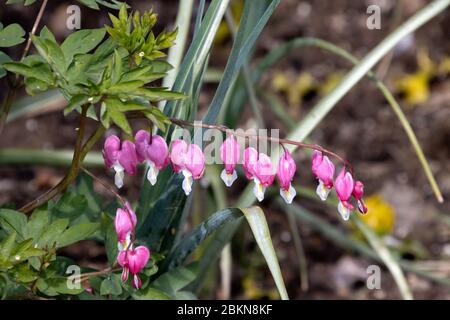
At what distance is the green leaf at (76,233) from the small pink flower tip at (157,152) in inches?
5.8

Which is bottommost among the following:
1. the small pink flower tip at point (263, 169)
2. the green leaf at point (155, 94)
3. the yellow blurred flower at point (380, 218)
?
the small pink flower tip at point (263, 169)

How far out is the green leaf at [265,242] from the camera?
51.1 inches

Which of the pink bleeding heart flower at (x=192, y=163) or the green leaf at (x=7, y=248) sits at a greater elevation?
the pink bleeding heart flower at (x=192, y=163)

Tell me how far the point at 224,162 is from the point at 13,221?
34 centimetres

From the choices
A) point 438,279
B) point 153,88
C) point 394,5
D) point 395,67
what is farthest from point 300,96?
point 153,88

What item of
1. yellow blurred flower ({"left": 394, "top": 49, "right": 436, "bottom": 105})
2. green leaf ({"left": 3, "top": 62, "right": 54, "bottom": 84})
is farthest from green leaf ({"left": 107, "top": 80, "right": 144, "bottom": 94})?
yellow blurred flower ({"left": 394, "top": 49, "right": 436, "bottom": 105})

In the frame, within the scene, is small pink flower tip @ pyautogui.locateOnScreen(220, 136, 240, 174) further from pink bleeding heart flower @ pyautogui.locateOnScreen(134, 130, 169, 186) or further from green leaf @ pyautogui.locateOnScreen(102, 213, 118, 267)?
green leaf @ pyautogui.locateOnScreen(102, 213, 118, 267)

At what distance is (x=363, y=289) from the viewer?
2219 mm

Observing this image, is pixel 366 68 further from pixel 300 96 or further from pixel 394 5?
pixel 394 5

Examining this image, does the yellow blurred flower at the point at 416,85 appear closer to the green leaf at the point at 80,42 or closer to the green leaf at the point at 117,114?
the green leaf at the point at 80,42

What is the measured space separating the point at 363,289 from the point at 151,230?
834 mm

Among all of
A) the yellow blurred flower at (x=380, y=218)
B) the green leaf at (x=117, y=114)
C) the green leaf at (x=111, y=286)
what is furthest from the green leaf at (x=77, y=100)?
the yellow blurred flower at (x=380, y=218)
